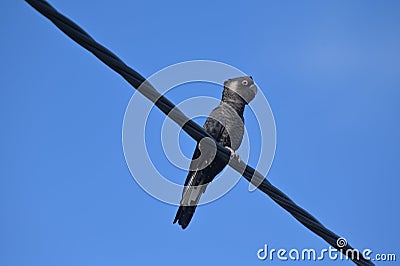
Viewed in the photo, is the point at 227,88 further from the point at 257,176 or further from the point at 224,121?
the point at 257,176

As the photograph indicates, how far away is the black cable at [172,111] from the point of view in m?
3.62

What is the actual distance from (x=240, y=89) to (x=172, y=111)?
13.1 feet

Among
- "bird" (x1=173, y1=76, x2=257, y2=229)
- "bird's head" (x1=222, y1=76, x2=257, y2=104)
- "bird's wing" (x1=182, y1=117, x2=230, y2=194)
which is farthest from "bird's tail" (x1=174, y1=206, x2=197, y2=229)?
"bird's head" (x1=222, y1=76, x2=257, y2=104)

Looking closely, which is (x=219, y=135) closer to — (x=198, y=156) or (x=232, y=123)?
(x=232, y=123)

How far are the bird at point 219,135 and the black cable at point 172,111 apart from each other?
239 centimetres

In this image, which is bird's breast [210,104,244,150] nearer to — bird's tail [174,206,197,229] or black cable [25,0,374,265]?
bird's tail [174,206,197,229]

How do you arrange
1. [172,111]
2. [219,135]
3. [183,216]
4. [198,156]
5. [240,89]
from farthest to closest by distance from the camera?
[240,89] < [219,135] < [198,156] < [183,216] < [172,111]

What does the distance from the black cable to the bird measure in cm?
239

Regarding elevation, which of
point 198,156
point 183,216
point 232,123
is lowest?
point 183,216

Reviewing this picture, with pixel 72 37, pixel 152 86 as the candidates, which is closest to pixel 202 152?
pixel 152 86

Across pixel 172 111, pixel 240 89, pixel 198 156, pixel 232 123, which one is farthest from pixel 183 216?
pixel 172 111

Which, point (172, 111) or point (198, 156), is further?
point (198, 156)

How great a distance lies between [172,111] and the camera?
14.2 feet

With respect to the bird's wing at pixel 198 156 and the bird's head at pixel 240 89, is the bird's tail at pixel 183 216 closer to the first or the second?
the bird's wing at pixel 198 156
